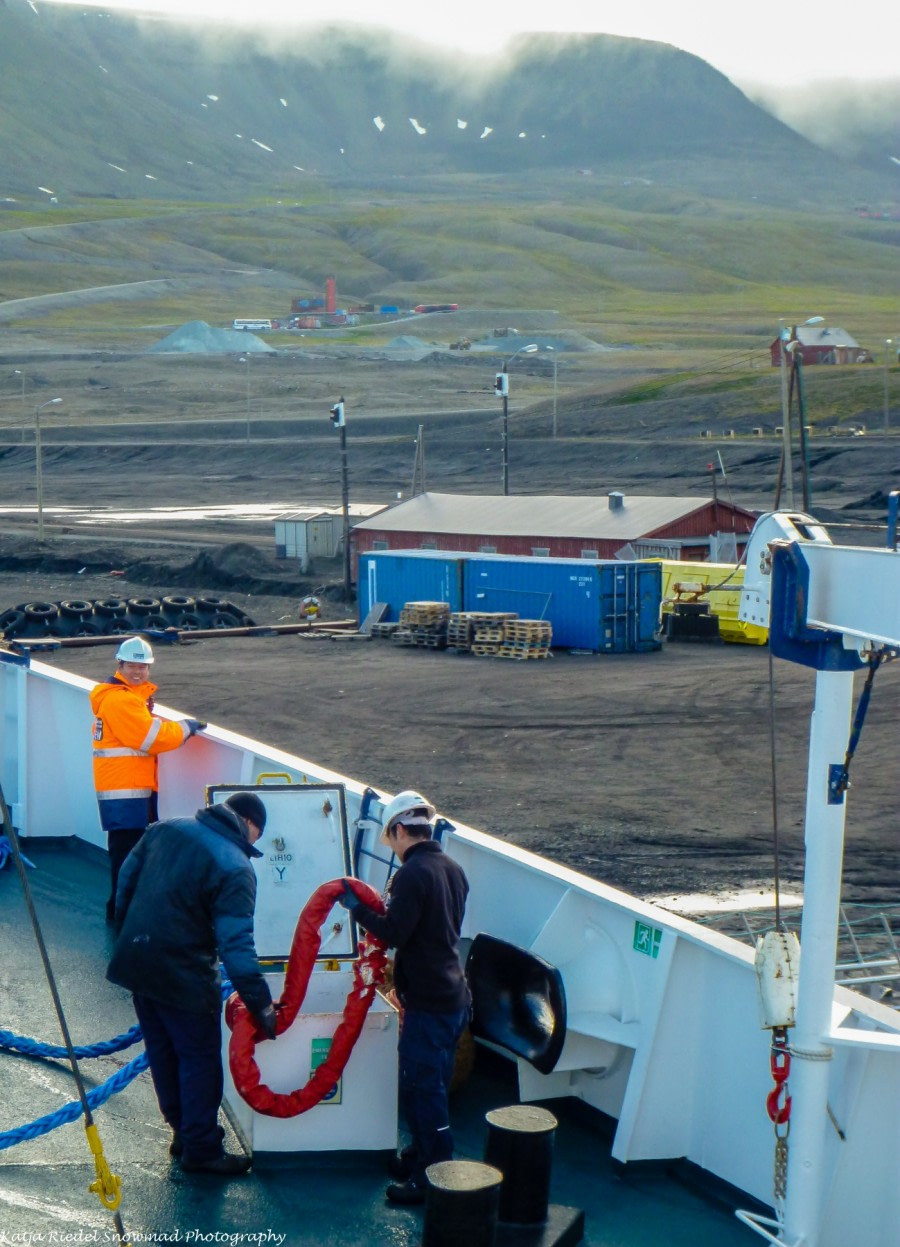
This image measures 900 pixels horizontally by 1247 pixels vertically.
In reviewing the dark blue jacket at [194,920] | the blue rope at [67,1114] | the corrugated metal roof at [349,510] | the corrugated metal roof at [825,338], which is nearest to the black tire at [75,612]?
the corrugated metal roof at [349,510]

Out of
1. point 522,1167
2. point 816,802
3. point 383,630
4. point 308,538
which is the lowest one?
point 522,1167

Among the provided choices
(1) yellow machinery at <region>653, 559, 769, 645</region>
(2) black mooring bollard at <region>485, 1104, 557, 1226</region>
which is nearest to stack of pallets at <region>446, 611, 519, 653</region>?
(1) yellow machinery at <region>653, 559, 769, 645</region>

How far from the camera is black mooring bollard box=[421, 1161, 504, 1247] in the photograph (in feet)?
16.5

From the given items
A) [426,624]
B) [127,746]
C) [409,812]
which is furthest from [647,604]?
[409,812]

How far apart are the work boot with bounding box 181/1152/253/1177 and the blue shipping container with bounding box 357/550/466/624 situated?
23154 millimetres

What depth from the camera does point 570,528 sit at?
106 feet

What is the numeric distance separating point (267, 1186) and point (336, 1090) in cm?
47

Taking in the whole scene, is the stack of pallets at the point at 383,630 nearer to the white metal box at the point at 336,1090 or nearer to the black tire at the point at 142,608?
the black tire at the point at 142,608

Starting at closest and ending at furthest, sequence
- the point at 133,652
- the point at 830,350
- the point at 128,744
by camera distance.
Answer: the point at 133,652 < the point at 128,744 < the point at 830,350

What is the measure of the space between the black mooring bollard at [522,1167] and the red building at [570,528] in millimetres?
25648

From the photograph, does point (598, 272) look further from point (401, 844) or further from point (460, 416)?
point (401, 844)

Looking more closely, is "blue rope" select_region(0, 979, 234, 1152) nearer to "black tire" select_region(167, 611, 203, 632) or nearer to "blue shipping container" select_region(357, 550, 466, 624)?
"blue shipping container" select_region(357, 550, 466, 624)

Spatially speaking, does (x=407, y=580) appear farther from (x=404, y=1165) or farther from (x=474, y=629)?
(x=404, y=1165)

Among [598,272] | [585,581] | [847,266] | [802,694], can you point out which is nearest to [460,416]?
[585,581]
